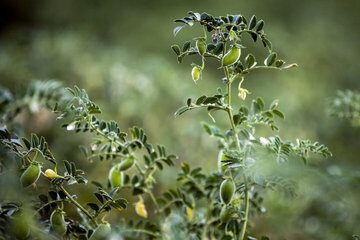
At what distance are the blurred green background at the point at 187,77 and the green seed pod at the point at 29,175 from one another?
0.11 meters

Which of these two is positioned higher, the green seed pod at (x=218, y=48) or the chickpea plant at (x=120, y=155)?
the green seed pod at (x=218, y=48)

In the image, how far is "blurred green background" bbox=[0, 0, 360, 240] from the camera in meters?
0.65

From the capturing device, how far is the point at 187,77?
1.69 metres

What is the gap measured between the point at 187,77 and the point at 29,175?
1452 mm

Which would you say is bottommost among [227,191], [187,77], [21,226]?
[21,226]

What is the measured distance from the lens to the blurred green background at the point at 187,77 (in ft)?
2.12

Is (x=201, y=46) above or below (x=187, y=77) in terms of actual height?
below

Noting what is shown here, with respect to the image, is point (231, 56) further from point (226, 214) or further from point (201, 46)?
point (226, 214)

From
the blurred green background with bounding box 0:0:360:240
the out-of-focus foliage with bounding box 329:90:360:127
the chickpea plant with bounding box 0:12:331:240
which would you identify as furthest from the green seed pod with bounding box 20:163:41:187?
the out-of-focus foliage with bounding box 329:90:360:127

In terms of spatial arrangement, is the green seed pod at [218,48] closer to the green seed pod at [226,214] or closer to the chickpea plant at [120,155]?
the chickpea plant at [120,155]

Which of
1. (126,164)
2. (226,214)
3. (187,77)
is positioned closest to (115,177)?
(126,164)

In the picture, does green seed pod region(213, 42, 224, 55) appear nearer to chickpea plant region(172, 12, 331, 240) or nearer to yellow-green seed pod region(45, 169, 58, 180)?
chickpea plant region(172, 12, 331, 240)

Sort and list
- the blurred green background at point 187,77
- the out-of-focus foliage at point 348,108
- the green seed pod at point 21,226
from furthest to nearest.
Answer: the blurred green background at point 187,77 → the out-of-focus foliage at point 348,108 → the green seed pod at point 21,226

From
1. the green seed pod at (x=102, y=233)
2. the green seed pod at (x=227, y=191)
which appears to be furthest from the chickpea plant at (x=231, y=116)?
the green seed pod at (x=102, y=233)
